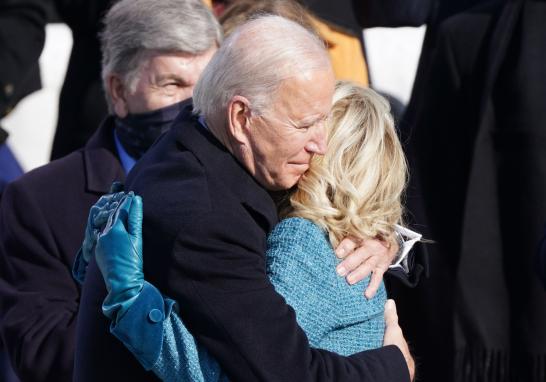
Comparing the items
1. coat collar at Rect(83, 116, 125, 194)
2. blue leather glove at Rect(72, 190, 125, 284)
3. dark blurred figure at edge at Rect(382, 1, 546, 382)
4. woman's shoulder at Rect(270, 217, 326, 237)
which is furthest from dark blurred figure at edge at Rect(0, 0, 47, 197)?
woman's shoulder at Rect(270, 217, 326, 237)

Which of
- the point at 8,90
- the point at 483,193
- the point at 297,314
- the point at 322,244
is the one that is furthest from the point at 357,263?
the point at 8,90

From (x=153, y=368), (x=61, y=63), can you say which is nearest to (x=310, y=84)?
(x=153, y=368)

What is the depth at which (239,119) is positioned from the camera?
7.77 feet

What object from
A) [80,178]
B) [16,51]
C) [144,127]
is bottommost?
[16,51]

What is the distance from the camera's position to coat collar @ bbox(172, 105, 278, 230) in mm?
2365

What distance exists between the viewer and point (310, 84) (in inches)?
92.5

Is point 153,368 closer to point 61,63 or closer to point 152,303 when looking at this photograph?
point 152,303

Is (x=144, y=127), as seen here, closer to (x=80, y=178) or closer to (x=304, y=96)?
(x=80, y=178)

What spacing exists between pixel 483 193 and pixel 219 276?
2.03 meters

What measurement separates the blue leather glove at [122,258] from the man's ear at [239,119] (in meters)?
0.24

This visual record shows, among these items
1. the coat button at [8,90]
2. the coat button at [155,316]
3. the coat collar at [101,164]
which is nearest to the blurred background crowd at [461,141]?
the coat button at [8,90]

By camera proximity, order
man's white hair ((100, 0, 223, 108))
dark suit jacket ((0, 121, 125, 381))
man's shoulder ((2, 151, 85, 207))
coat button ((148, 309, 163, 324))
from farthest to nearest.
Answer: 1. man's white hair ((100, 0, 223, 108))
2. man's shoulder ((2, 151, 85, 207))
3. dark suit jacket ((0, 121, 125, 381))
4. coat button ((148, 309, 163, 324))

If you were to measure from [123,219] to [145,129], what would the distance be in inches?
40.4

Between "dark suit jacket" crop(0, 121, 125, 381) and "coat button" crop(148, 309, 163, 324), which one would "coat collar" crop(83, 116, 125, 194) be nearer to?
"dark suit jacket" crop(0, 121, 125, 381)
